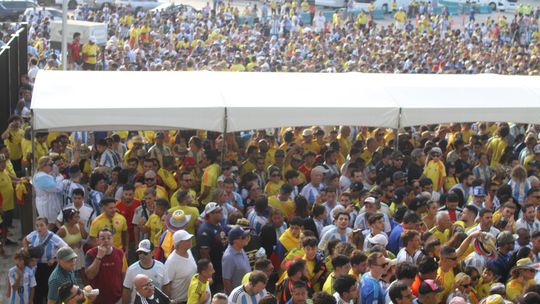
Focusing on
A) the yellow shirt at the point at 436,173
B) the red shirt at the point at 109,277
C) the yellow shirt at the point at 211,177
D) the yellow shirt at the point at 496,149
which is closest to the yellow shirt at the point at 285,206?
the yellow shirt at the point at 211,177

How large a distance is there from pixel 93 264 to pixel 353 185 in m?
3.88

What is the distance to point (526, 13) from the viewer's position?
150ft

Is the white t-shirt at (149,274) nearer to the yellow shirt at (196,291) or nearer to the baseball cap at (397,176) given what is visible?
the yellow shirt at (196,291)

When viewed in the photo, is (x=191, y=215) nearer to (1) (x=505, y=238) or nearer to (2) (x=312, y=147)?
(1) (x=505, y=238)

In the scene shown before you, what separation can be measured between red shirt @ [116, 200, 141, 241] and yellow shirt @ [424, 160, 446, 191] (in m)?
4.09

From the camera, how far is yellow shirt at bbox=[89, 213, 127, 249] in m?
10.1

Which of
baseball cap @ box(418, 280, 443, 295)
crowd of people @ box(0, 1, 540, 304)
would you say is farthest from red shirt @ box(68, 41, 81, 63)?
baseball cap @ box(418, 280, 443, 295)

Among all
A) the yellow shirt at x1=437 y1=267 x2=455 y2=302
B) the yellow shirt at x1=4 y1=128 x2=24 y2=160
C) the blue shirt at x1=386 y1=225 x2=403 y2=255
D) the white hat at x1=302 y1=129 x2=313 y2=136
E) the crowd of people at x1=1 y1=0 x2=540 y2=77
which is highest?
the yellow shirt at x1=437 y1=267 x2=455 y2=302

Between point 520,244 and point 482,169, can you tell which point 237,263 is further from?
point 482,169

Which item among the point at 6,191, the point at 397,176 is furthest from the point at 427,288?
the point at 6,191

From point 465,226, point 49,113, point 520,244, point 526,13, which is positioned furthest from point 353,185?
point 526,13

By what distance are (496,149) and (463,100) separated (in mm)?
1144

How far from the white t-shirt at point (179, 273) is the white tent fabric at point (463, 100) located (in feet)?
17.6

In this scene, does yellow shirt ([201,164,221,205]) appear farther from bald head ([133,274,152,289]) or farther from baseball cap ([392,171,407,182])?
bald head ([133,274,152,289])
